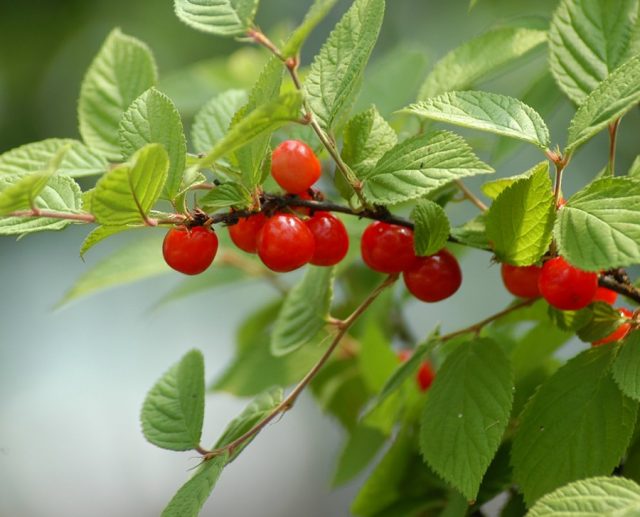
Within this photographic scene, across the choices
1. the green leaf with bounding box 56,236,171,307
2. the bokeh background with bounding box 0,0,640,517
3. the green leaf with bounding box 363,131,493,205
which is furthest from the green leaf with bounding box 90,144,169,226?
the bokeh background with bounding box 0,0,640,517

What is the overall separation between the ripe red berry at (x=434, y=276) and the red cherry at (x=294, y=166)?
103 mm

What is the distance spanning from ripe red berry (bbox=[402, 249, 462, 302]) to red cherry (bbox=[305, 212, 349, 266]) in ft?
0.18

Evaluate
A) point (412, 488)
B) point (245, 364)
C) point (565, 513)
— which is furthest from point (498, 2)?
point (565, 513)

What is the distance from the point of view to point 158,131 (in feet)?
2.00

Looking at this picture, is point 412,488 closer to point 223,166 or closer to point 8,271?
point 223,166

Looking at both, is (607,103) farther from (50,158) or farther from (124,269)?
(124,269)

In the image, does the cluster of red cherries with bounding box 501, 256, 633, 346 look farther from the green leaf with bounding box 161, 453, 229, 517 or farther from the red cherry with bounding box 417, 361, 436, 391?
the red cherry with bounding box 417, 361, 436, 391

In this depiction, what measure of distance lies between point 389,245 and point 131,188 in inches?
7.9

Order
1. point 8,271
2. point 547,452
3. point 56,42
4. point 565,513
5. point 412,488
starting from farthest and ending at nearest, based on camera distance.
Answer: point 8,271 < point 56,42 < point 412,488 < point 547,452 < point 565,513

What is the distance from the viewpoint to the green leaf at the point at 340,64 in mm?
596

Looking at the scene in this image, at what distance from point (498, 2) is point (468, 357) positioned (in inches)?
50.1

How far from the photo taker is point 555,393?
26.5 inches

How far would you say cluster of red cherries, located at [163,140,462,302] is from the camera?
2.02 ft

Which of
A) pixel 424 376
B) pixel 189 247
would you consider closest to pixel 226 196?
pixel 189 247
